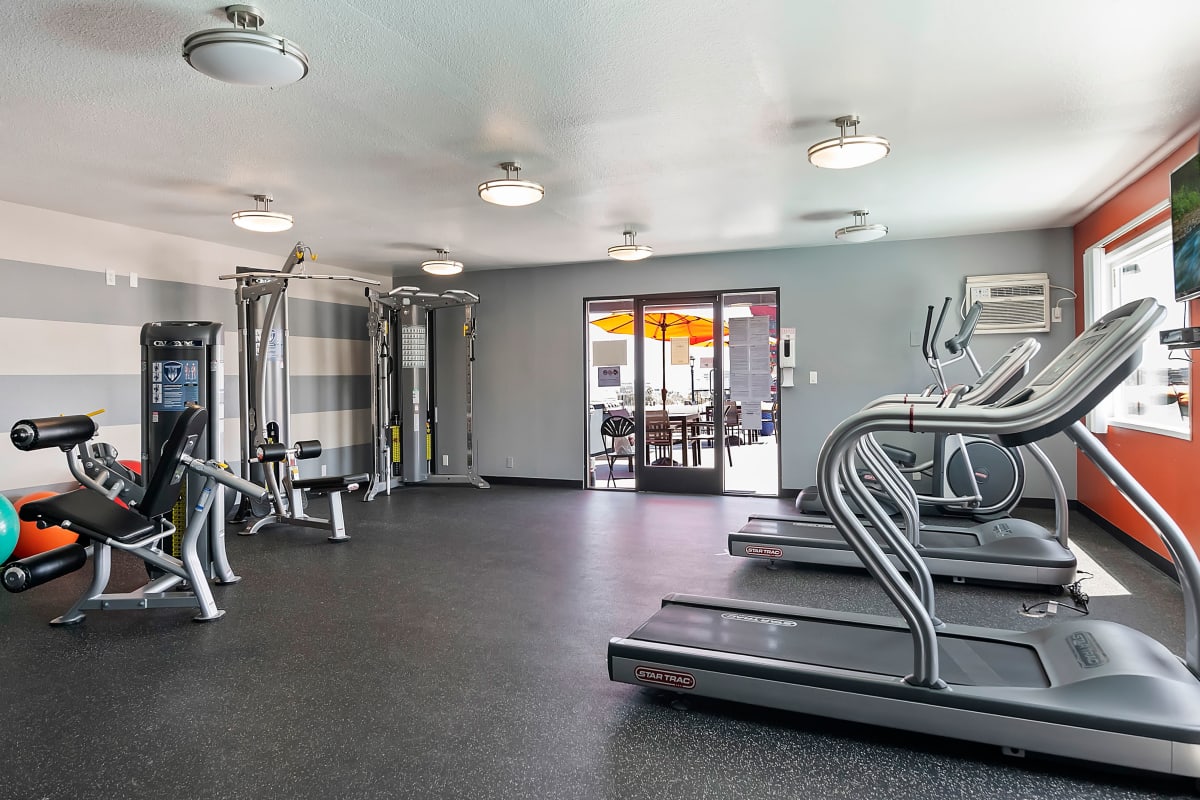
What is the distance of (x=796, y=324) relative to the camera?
6.84m

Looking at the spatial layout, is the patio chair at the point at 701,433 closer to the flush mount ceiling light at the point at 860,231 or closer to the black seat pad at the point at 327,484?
the flush mount ceiling light at the point at 860,231

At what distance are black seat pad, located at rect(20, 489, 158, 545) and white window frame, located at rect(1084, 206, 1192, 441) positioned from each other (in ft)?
17.9

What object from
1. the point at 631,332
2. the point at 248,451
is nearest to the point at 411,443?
the point at 248,451

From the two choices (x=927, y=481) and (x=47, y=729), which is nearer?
(x=47, y=729)

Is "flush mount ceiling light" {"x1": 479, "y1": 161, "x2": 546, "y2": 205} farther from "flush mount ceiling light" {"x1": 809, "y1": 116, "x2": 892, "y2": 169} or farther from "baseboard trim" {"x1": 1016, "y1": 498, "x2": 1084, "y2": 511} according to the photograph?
"baseboard trim" {"x1": 1016, "y1": 498, "x2": 1084, "y2": 511}

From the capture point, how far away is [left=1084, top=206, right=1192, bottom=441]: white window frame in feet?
13.9

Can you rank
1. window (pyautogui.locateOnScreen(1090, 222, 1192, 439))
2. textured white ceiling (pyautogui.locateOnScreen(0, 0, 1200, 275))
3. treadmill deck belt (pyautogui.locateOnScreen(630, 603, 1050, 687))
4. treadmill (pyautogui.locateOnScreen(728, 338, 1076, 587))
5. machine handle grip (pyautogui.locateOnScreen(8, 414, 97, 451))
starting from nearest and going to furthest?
treadmill deck belt (pyautogui.locateOnScreen(630, 603, 1050, 687))
textured white ceiling (pyautogui.locateOnScreen(0, 0, 1200, 275))
machine handle grip (pyautogui.locateOnScreen(8, 414, 97, 451))
treadmill (pyautogui.locateOnScreen(728, 338, 1076, 587))
window (pyautogui.locateOnScreen(1090, 222, 1192, 439))

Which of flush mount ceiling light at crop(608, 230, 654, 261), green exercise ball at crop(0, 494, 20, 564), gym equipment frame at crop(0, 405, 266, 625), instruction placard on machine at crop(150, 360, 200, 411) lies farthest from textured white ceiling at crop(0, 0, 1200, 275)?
green exercise ball at crop(0, 494, 20, 564)

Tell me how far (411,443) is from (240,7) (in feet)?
18.3

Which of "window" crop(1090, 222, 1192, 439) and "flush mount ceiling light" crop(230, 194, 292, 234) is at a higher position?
"flush mount ceiling light" crop(230, 194, 292, 234)

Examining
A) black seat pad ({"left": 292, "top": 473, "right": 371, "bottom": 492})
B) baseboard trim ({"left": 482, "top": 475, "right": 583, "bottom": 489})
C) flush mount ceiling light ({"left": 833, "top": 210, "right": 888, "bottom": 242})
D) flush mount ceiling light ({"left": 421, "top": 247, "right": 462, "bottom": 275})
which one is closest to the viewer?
black seat pad ({"left": 292, "top": 473, "right": 371, "bottom": 492})

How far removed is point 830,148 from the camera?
351 centimetres

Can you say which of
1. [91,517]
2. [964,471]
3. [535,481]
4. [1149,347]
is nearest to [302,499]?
[91,517]

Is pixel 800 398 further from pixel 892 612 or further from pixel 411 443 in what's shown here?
pixel 411 443
